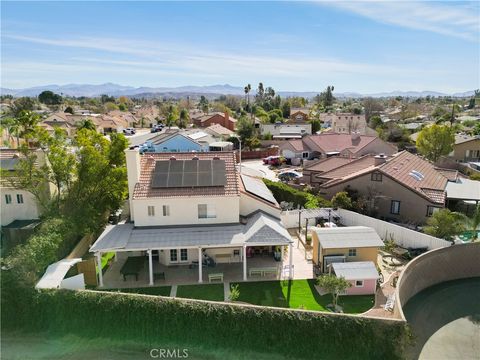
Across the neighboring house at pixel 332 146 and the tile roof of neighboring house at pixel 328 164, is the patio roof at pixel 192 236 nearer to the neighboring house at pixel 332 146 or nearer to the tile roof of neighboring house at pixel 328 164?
the tile roof of neighboring house at pixel 328 164

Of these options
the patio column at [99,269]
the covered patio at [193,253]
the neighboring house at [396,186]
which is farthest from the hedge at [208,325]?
the neighboring house at [396,186]

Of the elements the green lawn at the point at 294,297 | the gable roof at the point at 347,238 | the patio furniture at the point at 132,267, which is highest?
the gable roof at the point at 347,238

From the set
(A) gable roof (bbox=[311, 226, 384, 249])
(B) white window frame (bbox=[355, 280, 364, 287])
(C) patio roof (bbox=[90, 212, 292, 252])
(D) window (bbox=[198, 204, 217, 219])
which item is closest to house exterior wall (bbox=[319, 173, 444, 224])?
(A) gable roof (bbox=[311, 226, 384, 249])

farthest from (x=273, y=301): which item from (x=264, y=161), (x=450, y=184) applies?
(x=264, y=161)

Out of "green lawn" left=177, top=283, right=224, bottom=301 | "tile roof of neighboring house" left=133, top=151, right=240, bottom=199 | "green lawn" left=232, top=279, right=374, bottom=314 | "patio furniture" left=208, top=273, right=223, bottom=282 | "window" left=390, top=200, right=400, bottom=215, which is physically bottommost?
"green lawn" left=232, top=279, right=374, bottom=314

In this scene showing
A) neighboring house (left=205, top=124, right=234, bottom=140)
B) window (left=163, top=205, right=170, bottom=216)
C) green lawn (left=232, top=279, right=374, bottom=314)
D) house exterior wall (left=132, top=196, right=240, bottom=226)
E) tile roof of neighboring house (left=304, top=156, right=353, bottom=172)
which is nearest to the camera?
green lawn (left=232, top=279, right=374, bottom=314)

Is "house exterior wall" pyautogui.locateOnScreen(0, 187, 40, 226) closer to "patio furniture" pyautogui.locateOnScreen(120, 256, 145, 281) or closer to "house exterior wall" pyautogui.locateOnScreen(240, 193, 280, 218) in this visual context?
"patio furniture" pyautogui.locateOnScreen(120, 256, 145, 281)

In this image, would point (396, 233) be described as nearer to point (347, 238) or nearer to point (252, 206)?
point (347, 238)

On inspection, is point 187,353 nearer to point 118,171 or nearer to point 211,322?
point 211,322
